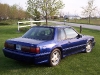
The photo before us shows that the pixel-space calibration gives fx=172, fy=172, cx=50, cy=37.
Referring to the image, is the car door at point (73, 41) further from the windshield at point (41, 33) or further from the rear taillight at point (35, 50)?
the rear taillight at point (35, 50)

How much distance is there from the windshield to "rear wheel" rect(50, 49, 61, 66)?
0.50m

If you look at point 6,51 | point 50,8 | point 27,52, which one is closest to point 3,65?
point 6,51

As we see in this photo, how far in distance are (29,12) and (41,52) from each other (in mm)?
17227

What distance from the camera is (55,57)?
5.96 meters

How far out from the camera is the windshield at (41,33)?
601 centimetres

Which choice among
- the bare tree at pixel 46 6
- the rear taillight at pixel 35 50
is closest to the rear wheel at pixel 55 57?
the rear taillight at pixel 35 50

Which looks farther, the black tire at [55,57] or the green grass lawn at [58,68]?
the black tire at [55,57]

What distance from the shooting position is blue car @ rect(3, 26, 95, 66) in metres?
5.30

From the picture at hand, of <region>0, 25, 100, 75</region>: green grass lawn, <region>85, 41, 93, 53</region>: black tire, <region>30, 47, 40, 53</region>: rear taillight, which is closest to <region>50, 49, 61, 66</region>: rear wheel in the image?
<region>0, 25, 100, 75</region>: green grass lawn

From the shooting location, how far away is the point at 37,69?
5566 millimetres

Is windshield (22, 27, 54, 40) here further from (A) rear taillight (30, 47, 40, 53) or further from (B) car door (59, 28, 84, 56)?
(A) rear taillight (30, 47, 40, 53)

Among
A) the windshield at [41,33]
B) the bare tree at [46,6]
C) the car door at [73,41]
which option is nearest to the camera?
the windshield at [41,33]

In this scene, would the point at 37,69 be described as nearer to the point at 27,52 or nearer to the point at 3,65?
the point at 27,52

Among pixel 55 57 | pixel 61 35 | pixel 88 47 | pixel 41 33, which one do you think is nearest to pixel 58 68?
pixel 55 57
